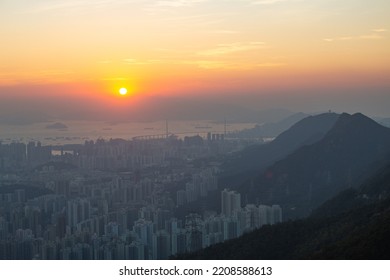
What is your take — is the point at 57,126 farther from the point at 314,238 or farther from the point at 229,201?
the point at 314,238

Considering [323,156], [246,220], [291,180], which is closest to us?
[246,220]

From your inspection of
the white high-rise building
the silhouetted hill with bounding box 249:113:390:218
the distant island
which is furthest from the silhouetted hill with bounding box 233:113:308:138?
the distant island

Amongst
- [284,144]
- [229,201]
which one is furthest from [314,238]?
[284,144]

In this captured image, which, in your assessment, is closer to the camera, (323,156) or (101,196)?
(101,196)

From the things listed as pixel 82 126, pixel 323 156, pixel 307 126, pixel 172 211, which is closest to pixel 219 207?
pixel 172 211

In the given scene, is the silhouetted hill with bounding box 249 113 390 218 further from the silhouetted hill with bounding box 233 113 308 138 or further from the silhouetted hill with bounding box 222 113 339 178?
the silhouetted hill with bounding box 222 113 339 178

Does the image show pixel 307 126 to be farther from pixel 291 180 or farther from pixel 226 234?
pixel 226 234
